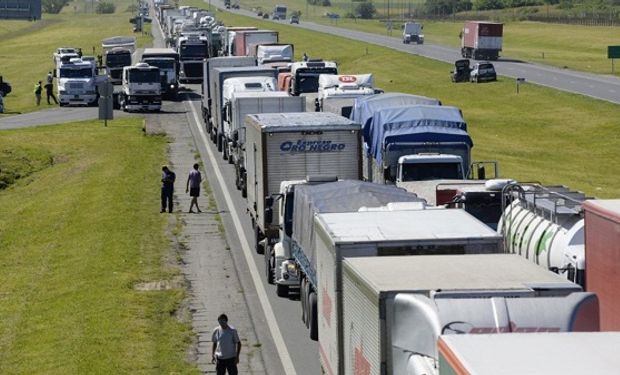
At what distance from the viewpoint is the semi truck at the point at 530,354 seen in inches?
327

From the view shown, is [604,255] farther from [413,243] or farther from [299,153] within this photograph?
[299,153]

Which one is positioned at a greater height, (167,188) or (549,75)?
(167,188)

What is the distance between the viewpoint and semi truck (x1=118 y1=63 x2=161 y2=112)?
7006cm

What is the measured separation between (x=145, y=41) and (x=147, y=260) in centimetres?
11982

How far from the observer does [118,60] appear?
290 feet

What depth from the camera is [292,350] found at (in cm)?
2209

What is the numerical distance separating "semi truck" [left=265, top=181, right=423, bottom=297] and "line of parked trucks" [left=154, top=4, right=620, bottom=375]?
0.13 feet

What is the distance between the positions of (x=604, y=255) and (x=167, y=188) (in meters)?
22.5

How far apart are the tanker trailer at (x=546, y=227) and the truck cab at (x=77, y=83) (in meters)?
53.8

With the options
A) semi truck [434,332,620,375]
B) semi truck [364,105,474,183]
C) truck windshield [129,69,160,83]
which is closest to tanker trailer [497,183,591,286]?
semi truck [364,105,474,183]

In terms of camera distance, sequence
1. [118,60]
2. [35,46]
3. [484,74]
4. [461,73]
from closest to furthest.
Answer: [118,60]
[484,74]
[461,73]
[35,46]

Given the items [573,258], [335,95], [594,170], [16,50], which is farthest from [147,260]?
[16,50]

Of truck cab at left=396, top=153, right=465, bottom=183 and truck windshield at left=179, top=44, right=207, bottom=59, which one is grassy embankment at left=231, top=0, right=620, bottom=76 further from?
truck cab at left=396, top=153, right=465, bottom=183

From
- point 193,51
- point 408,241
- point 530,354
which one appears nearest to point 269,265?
point 408,241
